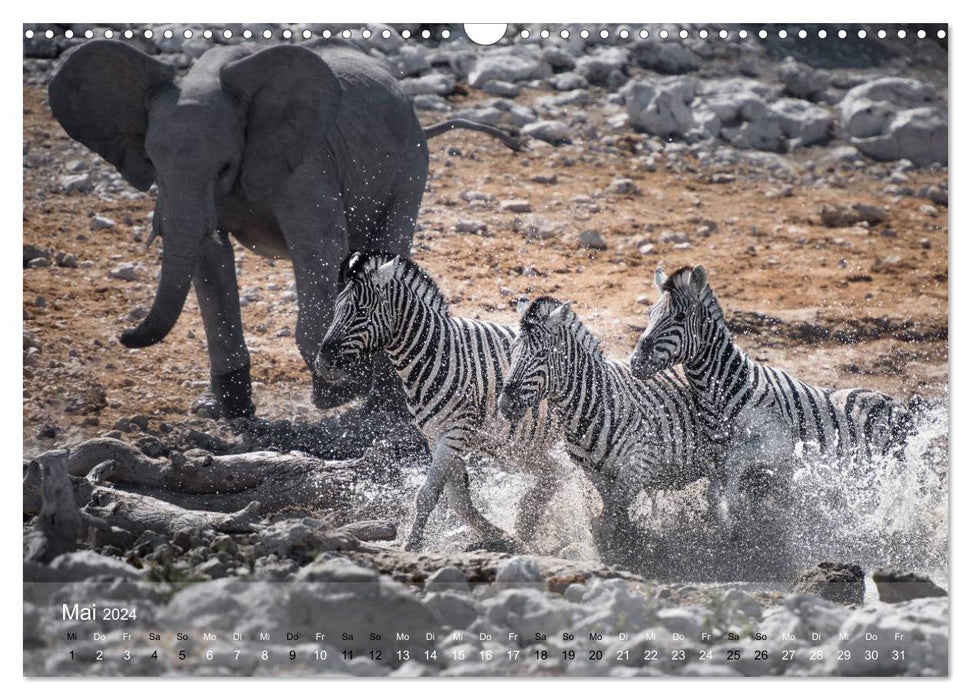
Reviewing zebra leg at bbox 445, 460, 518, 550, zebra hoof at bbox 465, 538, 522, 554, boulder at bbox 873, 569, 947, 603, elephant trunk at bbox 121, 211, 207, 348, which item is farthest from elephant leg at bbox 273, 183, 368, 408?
boulder at bbox 873, 569, 947, 603

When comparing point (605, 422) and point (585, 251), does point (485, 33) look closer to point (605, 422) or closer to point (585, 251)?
point (605, 422)

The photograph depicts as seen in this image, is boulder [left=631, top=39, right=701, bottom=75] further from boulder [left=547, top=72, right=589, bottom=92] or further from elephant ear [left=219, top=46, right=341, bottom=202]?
elephant ear [left=219, top=46, right=341, bottom=202]

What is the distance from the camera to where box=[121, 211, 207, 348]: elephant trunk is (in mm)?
8531

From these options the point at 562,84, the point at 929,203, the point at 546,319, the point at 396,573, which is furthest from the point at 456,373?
the point at 929,203

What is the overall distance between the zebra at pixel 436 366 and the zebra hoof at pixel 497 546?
1cm

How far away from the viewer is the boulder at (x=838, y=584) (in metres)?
7.21

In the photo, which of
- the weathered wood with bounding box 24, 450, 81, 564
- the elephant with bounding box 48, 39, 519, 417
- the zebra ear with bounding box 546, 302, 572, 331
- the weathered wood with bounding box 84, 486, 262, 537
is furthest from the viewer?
the elephant with bounding box 48, 39, 519, 417

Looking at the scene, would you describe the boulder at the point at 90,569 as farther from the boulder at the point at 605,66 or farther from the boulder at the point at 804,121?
the boulder at the point at 804,121

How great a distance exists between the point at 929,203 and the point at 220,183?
13.7 feet

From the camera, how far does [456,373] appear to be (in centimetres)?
799

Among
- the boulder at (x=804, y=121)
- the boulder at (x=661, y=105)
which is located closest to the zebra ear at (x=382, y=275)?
the boulder at (x=661, y=105)

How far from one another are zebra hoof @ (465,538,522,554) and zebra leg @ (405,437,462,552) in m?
0.25

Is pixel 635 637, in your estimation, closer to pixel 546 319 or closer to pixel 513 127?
pixel 546 319

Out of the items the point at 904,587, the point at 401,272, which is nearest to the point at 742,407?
the point at 904,587
